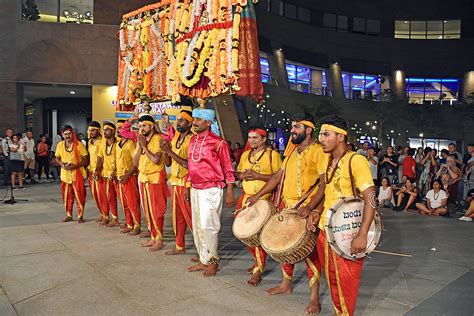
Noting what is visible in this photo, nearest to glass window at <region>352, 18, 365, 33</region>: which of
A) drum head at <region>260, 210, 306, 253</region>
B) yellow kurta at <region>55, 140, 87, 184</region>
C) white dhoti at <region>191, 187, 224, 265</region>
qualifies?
yellow kurta at <region>55, 140, 87, 184</region>

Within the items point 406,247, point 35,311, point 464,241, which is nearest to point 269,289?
point 35,311

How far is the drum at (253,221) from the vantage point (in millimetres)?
4133

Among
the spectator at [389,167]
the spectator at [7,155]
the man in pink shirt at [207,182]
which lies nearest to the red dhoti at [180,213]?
the man in pink shirt at [207,182]

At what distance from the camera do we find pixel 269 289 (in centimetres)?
427

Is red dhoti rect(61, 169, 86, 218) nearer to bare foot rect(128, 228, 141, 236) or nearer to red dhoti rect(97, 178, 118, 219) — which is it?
red dhoti rect(97, 178, 118, 219)

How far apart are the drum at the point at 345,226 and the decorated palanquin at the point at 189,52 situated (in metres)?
2.46

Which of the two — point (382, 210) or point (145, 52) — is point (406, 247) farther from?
point (145, 52)

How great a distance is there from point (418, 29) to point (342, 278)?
42019 mm

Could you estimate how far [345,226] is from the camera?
122 inches

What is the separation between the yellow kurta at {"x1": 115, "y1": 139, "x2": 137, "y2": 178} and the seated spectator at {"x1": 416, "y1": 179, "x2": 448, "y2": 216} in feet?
23.8

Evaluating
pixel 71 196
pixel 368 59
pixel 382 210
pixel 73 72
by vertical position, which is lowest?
pixel 382 210

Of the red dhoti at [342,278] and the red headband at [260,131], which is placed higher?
the red headband at [260,131]

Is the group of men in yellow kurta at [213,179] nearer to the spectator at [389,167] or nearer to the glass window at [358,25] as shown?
the spectator at [389,167]

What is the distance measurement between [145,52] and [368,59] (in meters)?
34.2
